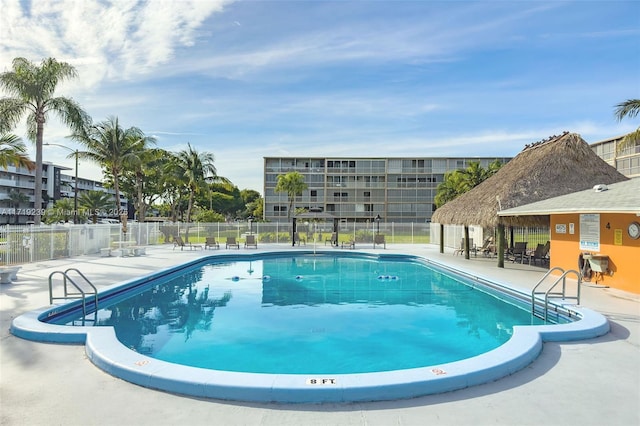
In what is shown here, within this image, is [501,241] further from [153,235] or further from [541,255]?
[153,235]

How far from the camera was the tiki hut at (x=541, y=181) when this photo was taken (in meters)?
16.7

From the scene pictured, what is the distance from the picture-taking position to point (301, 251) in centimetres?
2355

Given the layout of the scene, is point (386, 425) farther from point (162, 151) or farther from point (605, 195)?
point (162, 151)

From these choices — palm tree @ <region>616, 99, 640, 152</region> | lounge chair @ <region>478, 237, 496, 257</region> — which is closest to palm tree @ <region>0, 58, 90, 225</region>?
lounge chair @ <region>478, 237, 496, 257</region>

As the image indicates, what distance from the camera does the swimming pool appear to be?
14.5 feet

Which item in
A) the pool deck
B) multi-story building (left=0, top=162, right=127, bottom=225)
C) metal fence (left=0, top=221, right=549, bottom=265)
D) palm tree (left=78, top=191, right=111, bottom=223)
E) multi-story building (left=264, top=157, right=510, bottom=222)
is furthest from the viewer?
multi-story building (left=0, top=162, right=127, bottom=225)

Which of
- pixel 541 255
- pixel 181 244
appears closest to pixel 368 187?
pixel 181 244

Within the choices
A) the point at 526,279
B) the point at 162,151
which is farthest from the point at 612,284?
the point at 162,151

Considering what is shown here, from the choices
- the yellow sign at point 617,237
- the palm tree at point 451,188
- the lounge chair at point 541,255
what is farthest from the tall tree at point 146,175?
the yellow sign at point 617,237

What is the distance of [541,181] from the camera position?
17.4 metres

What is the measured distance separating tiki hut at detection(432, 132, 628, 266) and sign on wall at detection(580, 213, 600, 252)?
130 inches

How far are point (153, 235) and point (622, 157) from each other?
59993mm

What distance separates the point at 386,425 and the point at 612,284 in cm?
1047

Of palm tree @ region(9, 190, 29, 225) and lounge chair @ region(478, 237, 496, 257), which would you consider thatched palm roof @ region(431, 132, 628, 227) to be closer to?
lounge chair @ region(478, 237, 496, 257)
